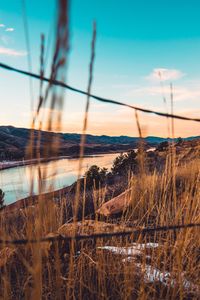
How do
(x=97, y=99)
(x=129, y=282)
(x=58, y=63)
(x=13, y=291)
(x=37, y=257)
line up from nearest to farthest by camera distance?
(x=58, y=63) < (x=37, y=257) < (x=97, y=99) < (x=129, y=282) < (x=13, y=291)

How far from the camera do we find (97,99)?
929 millimetres

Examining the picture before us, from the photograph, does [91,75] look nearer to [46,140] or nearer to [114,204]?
[46,140]

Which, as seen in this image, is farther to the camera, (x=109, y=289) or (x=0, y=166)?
(x=0, y=166)

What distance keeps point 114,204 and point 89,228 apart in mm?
1834

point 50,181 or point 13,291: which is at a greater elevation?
point 50,181

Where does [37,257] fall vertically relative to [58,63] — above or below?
below

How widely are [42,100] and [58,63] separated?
0.33 feet

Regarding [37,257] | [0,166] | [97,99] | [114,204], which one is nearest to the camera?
[37,257]

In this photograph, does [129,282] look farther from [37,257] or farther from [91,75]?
[91,75]

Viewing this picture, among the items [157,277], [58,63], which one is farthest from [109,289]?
[58,63]

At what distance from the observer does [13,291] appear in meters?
1.76

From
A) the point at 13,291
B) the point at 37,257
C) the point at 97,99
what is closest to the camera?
the point at 37,257

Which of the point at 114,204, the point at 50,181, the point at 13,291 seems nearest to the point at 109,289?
the point at 13,291

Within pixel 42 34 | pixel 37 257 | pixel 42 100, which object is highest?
pixel 42 34
